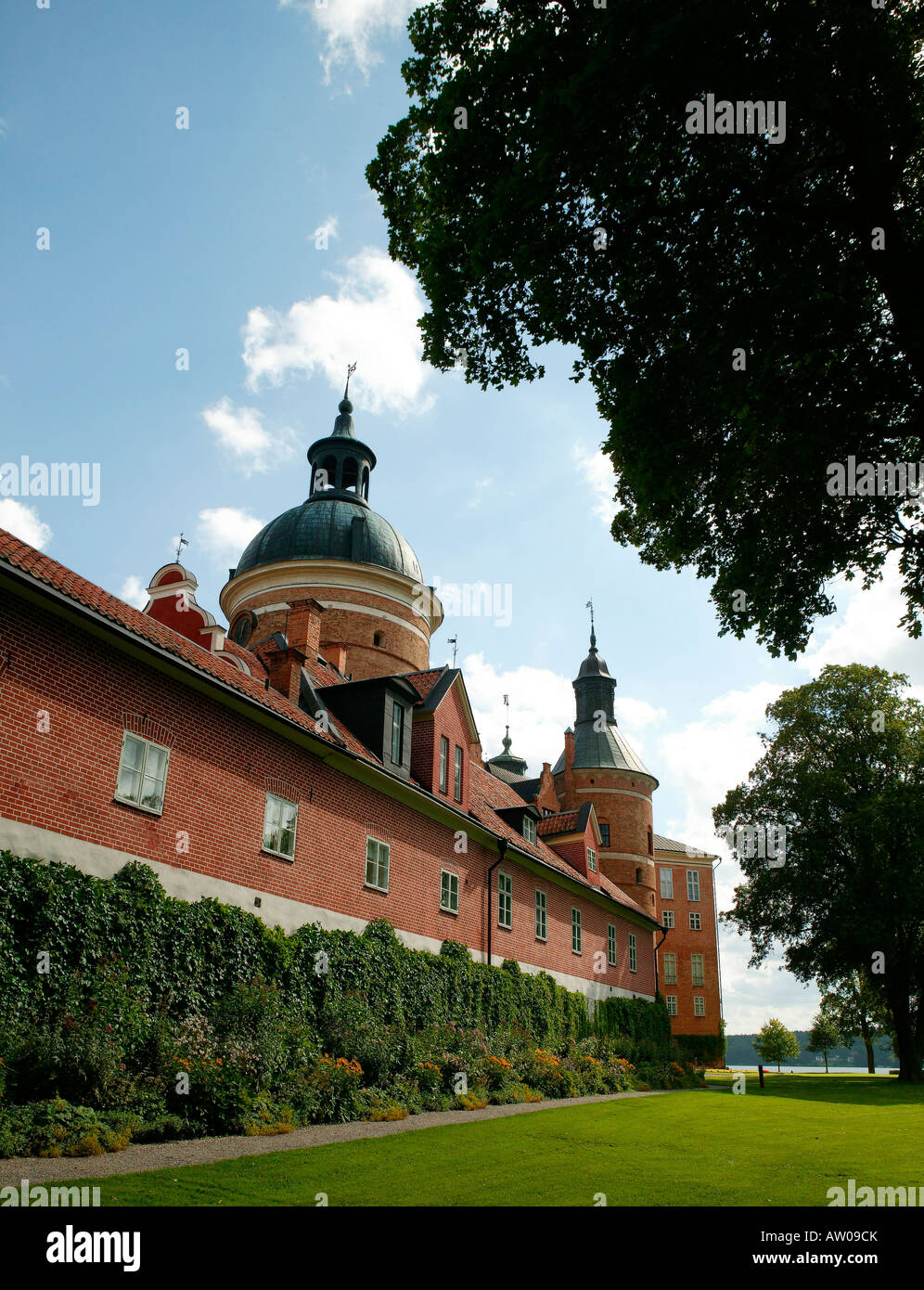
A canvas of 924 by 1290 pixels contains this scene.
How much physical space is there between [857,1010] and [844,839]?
21653 millimetres

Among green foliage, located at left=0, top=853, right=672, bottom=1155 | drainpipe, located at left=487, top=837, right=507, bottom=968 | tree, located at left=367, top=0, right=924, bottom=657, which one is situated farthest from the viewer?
drainpipe, located at left=487, top=837, right=507, bottom=968

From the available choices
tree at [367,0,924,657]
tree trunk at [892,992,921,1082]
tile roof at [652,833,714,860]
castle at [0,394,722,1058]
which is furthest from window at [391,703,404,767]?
tile roof at [652,833,714,860]

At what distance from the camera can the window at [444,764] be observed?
22953 mm

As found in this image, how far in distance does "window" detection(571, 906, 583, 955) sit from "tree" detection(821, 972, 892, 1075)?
1324 cm

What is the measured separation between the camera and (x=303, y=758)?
17000 mm

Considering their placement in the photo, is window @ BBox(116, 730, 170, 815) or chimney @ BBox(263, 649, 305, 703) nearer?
window @ BBox(116, 730, 170, 815)

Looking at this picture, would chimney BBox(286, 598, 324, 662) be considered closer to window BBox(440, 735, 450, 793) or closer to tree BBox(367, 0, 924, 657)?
window BBox(440, 735, 450, 793)

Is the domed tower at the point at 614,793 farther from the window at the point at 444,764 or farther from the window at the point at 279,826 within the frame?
the window at the point at 279,826

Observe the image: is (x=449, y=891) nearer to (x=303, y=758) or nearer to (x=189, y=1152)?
(x=303, y=758)

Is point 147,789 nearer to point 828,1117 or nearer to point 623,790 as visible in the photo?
point 828,1117

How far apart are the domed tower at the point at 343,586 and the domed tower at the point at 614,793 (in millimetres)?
15955

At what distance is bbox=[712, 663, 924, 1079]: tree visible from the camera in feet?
107

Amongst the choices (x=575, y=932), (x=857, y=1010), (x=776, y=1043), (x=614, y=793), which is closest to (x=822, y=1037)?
(x=776, y=1043)

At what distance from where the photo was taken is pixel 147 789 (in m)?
13.3
